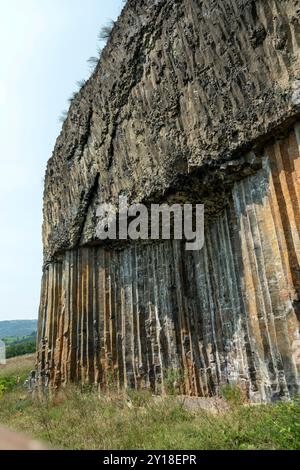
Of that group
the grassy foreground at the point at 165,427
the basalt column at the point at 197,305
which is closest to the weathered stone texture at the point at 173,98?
the basalt column at the point at 197,305

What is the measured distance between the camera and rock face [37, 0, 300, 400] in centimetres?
709

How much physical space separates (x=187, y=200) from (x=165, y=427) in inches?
214

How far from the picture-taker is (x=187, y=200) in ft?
31.7

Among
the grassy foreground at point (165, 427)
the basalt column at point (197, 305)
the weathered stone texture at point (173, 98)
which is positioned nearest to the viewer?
the grassy foreground at point (165, 427)

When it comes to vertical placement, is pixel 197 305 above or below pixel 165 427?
above

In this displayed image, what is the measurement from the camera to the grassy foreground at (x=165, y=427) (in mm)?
4668

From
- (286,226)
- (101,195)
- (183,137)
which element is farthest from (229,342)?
(101,195)

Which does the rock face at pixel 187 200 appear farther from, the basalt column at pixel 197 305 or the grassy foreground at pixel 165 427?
Answer: the grassy foreground at pixel 165 427

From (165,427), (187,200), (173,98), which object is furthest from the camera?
A: (187,200)

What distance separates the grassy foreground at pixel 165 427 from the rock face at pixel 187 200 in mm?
1360

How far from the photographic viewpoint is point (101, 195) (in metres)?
12.1

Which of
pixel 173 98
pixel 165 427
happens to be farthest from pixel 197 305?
pixel 173 98

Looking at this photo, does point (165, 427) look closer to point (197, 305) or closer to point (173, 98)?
point (197, 305)

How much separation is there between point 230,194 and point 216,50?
3.22m
